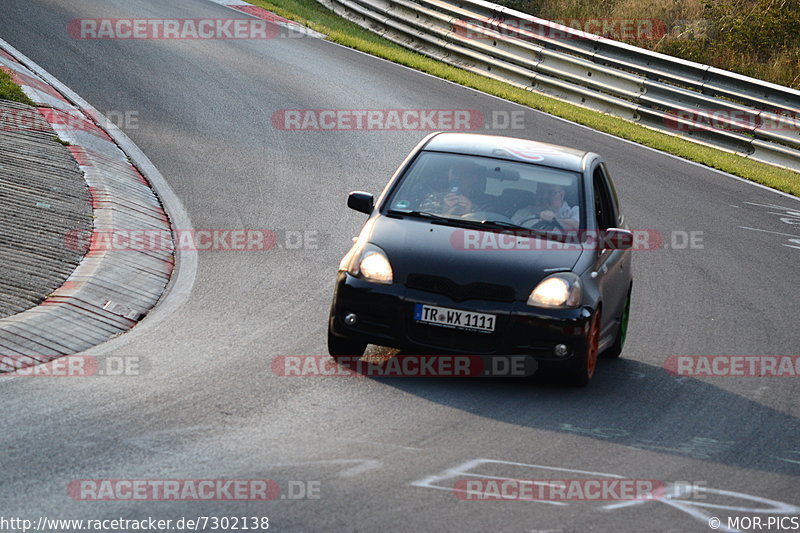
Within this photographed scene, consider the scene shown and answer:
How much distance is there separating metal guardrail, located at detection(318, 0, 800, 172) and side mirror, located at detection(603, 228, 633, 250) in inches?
436

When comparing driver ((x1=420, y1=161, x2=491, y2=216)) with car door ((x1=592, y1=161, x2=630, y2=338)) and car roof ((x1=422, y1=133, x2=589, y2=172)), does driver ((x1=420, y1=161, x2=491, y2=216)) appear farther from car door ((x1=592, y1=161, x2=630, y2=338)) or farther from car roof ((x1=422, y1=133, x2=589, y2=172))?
car door ((x1=592, y1=161, x2=630, y2=338))

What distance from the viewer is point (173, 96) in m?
18.0

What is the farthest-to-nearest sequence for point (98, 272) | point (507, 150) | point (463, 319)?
point (98, 272), point (507, 150), point (463, 319)

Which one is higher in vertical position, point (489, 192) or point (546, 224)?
point (489, 192)

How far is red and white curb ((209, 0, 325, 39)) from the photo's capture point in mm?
24844

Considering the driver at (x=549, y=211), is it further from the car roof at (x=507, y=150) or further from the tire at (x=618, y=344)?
the tire at (x=618, y=344)

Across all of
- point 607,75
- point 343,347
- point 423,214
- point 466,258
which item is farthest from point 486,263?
point 607,75

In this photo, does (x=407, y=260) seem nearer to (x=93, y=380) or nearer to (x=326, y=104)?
(x=93, y=380)

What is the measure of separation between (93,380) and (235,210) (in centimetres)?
567

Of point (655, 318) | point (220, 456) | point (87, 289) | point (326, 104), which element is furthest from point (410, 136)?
point (220, 456)

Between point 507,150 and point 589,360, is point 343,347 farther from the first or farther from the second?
point 507,150

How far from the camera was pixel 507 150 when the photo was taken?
962 cm

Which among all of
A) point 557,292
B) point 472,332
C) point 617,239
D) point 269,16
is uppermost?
point 269,16

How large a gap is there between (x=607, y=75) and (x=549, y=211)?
13.2 meters
